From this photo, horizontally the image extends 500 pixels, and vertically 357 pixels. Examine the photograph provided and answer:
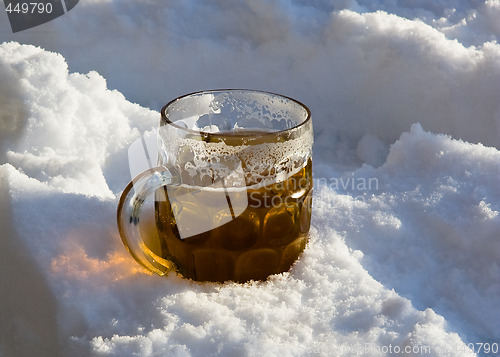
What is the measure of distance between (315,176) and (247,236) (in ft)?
1.50

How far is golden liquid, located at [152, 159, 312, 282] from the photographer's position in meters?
0.66

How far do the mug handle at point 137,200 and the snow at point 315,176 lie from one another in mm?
45

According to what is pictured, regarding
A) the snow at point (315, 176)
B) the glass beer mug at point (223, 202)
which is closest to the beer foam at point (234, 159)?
the glass beer mug at point (223, 202)

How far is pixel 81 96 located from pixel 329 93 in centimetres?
57

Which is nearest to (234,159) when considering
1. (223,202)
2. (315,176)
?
(223,202)

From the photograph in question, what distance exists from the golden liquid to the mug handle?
29mm

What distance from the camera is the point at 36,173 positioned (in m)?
0.87

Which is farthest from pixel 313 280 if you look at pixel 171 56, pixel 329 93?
pixel 171 56

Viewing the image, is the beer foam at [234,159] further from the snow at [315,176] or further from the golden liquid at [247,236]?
the snow at [315,176]

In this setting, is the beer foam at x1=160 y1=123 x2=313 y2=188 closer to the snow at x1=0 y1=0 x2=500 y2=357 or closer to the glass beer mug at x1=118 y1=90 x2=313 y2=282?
the glass beer mug at x1=118 y1=90 x2=313 y2=282

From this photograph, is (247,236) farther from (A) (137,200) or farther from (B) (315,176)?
(B) (315,176)

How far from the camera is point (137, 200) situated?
65 centimetres

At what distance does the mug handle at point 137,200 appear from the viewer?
0.65 meters

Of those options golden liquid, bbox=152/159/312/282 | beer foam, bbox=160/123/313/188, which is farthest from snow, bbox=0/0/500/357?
beer foam, bbox=160/123/313/188
